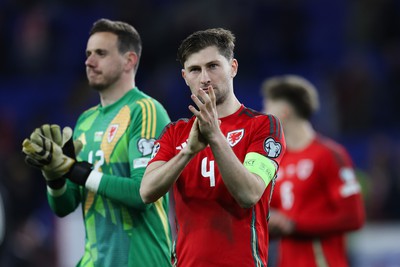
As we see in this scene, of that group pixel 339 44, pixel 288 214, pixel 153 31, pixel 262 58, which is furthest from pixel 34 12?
pixel 288 214

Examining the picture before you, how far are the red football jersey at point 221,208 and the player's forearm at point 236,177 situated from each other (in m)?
0.23

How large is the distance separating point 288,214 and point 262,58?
7.59 meters

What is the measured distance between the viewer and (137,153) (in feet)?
19.0

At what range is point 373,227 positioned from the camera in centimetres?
1145

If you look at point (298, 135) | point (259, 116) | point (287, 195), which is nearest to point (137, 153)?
point (259, 116)

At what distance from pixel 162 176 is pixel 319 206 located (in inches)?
123

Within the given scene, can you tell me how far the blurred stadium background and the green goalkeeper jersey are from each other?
18.8 ft

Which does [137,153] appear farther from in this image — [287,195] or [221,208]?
[287,195]

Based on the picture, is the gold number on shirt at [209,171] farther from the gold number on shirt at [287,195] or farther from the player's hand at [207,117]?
the gold number on shirt at [287,195]

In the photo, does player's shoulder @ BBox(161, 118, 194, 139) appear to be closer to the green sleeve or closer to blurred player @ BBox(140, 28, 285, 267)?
blurred player @ BBox(140, 28, 285, 267)

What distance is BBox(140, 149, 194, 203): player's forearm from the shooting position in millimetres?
4547

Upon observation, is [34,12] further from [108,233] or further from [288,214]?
[108,233]

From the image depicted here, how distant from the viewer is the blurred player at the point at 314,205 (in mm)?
7301

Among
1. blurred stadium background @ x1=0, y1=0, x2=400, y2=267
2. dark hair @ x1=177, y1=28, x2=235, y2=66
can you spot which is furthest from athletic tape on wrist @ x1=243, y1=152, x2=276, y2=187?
blurred stadium background @ x1=0, y1=0, x2=400, y2=267
